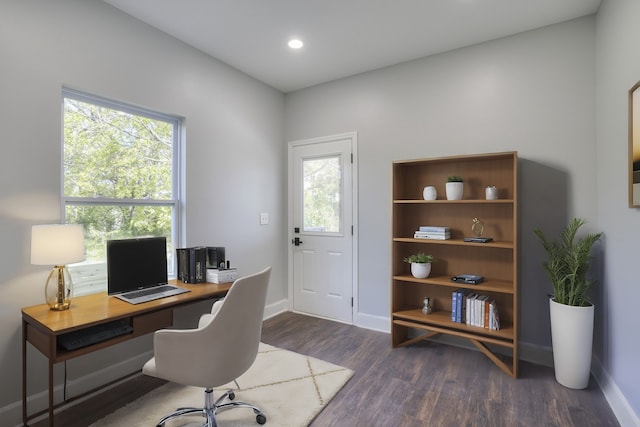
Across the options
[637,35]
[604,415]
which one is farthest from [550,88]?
[604,415]

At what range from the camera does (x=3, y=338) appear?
1.89m

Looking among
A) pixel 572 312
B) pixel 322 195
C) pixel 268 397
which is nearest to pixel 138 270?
pixel 268 397

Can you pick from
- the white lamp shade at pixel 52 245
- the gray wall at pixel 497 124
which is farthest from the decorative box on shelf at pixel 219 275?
the gray wall at pixel 497 124

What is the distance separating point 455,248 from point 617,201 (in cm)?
121

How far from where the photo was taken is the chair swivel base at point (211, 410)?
5.73 feet

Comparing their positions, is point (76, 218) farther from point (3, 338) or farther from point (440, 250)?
point (440, 250)

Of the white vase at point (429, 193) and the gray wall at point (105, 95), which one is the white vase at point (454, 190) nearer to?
the white vase at point (429, 193)

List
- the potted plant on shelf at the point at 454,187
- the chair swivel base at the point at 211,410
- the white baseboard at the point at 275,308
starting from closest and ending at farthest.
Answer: the chair swivel base at the point at 211,410 → the potted plant on shelf at the point at 454,187 → the white baseboard at the point at 275,308

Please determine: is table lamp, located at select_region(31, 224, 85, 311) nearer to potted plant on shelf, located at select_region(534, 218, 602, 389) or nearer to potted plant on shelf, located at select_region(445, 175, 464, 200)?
potted plant on shelf, located at select_region(445, 175, 464, 200)

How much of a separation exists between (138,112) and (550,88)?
3387mm

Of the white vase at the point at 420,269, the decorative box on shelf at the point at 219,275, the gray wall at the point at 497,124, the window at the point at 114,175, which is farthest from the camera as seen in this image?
the white vase at the point at 420,269

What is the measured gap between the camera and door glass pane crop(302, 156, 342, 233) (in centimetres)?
367

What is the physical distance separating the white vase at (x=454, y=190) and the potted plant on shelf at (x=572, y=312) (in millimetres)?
801

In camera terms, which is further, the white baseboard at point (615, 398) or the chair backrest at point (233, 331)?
the white baseboard at point (615, 398)
